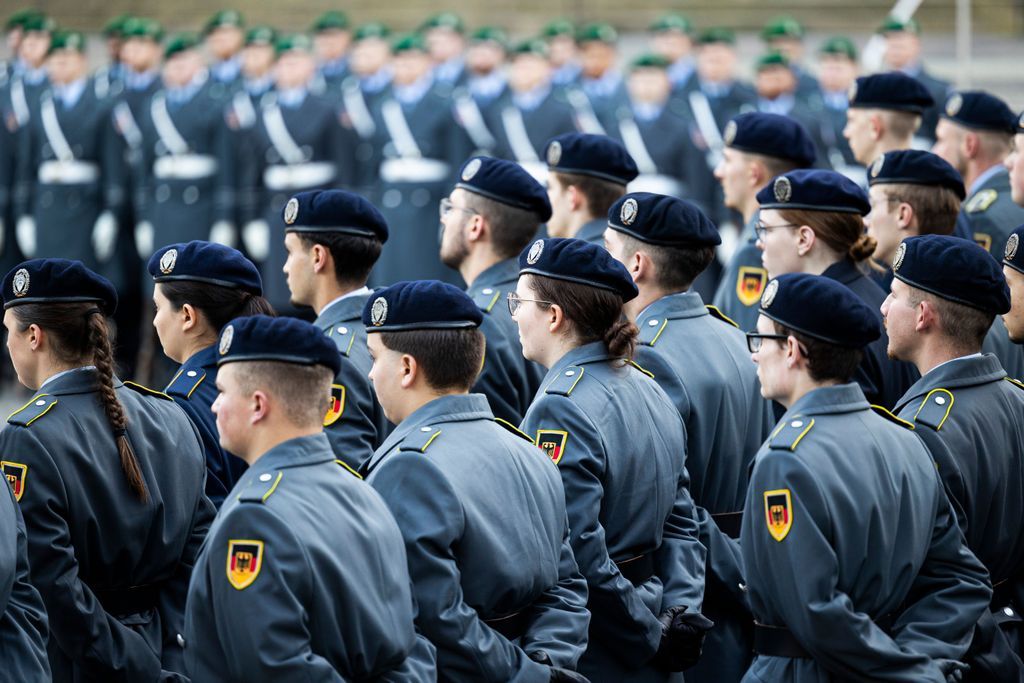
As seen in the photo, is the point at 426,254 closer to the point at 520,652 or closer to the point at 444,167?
the point at 444,167

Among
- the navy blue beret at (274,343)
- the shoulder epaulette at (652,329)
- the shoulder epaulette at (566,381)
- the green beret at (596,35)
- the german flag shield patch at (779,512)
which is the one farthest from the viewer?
the green beret at (596,35)

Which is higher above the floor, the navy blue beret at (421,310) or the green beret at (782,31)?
the navy blue beret at (421,310)

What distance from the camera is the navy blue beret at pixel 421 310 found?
149 inches

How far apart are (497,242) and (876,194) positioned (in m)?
1.36

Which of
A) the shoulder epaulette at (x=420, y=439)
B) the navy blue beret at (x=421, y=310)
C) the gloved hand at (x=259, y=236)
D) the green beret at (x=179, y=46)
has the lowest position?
the gloved hand at (x=259, y=236)

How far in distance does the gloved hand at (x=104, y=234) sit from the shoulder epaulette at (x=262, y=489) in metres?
8.08

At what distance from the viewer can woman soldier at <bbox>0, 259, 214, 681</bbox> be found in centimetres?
374

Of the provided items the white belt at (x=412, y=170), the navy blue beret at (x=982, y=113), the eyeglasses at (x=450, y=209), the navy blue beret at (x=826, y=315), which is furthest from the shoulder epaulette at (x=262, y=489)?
the white belt at (x=412, y=170)

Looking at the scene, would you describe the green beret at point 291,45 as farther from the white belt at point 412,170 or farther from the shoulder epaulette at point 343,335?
the shoulder epaulette at point 343,335

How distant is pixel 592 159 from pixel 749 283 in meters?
0.75

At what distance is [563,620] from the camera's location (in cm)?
381

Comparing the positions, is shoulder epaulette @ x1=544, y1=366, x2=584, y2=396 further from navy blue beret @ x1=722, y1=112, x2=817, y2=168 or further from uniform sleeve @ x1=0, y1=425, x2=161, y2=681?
navy blue beret @ x1=722, y1=112, x2=817, y2=168

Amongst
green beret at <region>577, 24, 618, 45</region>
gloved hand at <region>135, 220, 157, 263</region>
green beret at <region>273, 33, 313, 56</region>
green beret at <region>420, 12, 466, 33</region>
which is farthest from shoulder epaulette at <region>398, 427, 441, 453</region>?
green beret at <region>420, 12, 466, 33</region>

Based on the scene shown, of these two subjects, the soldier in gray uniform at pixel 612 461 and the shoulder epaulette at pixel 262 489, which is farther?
the soldier in gray uniform at pixel 612 461
